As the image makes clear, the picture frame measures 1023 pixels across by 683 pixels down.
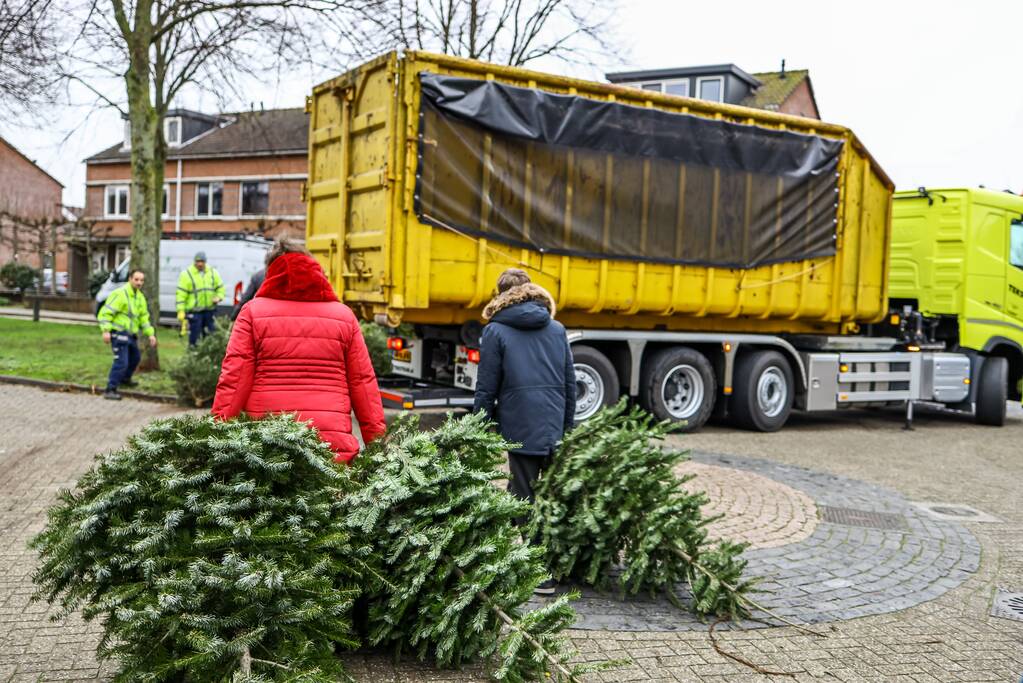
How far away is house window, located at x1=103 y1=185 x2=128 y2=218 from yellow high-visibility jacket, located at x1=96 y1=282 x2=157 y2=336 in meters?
37.5

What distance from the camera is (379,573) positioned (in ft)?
12.4

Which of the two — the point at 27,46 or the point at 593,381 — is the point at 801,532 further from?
the point at 27,46

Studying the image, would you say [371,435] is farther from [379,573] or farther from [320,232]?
[320,232]

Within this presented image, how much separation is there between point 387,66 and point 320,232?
214 centimetres

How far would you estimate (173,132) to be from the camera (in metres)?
46.8

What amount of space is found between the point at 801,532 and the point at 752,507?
0.66m

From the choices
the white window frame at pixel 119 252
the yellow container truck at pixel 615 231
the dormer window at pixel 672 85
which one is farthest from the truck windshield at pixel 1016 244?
the white window frame at pixel 119 252

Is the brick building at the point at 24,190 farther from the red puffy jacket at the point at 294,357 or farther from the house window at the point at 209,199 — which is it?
the red puffy jacket at the point at 294,357

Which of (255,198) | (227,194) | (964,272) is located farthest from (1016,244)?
(227,194)

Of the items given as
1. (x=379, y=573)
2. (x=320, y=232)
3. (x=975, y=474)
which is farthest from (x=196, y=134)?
(x=379, y=573)

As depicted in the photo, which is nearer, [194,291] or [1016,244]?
[1016,244]

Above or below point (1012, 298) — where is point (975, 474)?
below

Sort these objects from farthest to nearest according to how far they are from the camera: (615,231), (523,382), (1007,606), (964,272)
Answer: (964,272)
(615,231)
(1007,606)
(523,382)

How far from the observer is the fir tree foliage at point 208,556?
3.19 m
